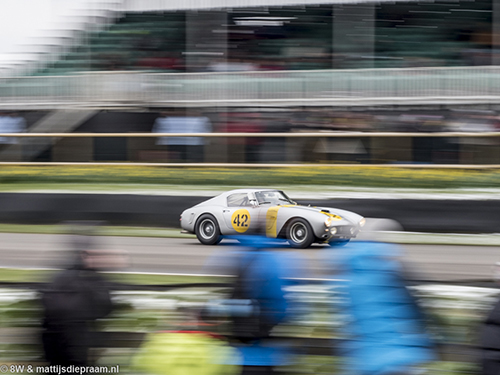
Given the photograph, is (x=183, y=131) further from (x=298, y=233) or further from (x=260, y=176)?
(x=298, y=233)

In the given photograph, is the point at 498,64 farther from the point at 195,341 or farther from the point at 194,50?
the point at 195,341

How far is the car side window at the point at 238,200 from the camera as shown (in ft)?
39.3

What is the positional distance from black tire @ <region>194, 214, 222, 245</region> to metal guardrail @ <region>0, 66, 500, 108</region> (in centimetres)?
662

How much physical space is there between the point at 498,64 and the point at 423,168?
4.42 meters

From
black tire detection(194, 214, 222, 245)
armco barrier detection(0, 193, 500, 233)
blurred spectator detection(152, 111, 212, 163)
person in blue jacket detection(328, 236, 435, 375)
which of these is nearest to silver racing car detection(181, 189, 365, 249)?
black tire detection(194, 214, 222, 245)

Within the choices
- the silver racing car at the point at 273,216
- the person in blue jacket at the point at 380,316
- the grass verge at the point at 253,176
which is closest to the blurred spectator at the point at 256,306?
the person in blue jacket at the point at 380,316

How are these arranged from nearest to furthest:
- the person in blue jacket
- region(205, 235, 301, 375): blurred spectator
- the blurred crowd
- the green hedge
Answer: the person in blue jacket
region(205, 235, 301, 375): blurred spectator
the green hedge
the blurred crowd

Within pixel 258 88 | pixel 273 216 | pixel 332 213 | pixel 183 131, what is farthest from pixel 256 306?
pixel 258 88

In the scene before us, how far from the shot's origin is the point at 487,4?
58.5ft

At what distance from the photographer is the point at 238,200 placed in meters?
12.1

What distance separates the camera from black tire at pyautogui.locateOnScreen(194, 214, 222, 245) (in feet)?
40.4

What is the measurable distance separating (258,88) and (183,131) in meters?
2.68

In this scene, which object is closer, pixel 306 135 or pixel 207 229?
pixel 207 229

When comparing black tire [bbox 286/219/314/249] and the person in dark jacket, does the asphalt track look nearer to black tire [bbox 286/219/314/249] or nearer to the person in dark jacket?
black tire [bbox 286/219/314/249]
